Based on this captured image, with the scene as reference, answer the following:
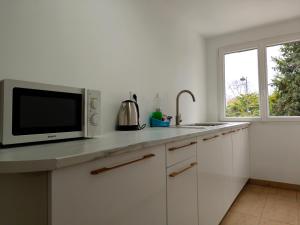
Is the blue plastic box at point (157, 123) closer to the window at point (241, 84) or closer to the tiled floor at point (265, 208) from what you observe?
the tiled floor at point (265, 208)

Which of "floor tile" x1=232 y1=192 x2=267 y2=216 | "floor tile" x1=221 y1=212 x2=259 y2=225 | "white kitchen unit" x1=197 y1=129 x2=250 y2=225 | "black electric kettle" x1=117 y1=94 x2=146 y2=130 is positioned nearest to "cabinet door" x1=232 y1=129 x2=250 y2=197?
"white kitchen unit" x1=197 y1=129 x2=250 y2=225

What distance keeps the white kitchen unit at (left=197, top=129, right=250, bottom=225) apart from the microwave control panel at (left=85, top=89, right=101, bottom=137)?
29.4 inches

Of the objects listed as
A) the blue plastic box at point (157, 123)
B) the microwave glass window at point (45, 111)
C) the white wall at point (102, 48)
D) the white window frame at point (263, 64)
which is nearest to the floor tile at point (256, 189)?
the white window frame at point (263, 64)

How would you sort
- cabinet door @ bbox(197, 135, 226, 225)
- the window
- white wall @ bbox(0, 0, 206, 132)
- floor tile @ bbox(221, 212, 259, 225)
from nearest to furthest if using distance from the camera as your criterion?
white wall @ bbox(0, 0, 206, 132)
cabinet door @ bbox(197, 135, 226, 225)
floor tile @ bbox(221, 212, 259, 225)
the window

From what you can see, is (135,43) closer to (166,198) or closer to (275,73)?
(166,198)

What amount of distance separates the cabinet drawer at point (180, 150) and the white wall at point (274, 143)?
6.53 ft

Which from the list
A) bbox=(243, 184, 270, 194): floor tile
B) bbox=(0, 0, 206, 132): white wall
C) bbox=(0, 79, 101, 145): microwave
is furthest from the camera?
bbox=(243, 184, 270, 194): floor tile

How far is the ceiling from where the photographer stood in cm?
231

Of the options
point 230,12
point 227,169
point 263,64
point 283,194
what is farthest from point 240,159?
point 230,12

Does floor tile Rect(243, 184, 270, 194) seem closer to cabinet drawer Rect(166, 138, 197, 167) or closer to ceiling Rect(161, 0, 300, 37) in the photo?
cabinet drawer Rect(166, 138, 197, 167)

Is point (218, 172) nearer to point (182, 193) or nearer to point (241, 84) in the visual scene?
point (182, 193)

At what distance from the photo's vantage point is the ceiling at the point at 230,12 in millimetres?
2309

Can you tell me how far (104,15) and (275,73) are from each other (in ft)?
8.08

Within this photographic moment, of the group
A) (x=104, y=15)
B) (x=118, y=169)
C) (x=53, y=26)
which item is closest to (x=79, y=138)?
(x=118, y=169)
